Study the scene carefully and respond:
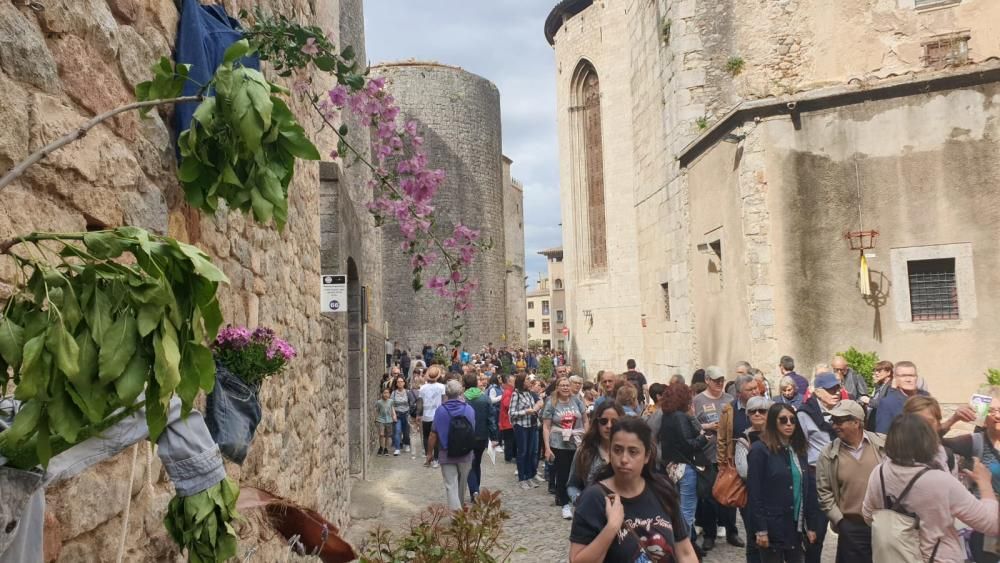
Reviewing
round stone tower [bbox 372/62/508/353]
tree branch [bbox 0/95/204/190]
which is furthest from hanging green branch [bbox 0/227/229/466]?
round stone tower [bbox 372/62/508/353]

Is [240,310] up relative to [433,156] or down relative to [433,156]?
down

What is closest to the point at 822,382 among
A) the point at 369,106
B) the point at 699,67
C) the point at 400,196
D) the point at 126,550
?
the point at 400,196

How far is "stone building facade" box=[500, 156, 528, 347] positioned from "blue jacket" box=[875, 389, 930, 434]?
29.6 metres

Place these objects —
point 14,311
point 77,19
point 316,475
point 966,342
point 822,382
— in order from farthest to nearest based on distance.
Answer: point 966,342
point 822,382
point 316,475
point 77,19
point 14,311

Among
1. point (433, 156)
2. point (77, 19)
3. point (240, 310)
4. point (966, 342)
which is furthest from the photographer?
point (433, 156)

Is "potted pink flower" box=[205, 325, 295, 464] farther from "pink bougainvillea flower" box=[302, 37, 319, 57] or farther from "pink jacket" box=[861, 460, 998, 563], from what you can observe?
"pink jacket" box=[861, 460, 998, 563]

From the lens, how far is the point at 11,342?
0.94 metres

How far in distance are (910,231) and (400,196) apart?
8.21 m

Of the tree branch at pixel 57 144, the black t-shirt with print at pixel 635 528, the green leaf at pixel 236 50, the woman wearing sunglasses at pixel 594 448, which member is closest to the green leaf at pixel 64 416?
the tree branch at pixel 57 144

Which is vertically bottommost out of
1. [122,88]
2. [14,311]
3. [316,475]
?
[316,475]

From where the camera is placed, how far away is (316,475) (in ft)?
16.8

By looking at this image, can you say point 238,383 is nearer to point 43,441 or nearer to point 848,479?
point 43,441

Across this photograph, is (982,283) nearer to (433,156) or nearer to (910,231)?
(910,231)

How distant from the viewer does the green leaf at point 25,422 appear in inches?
34.8
